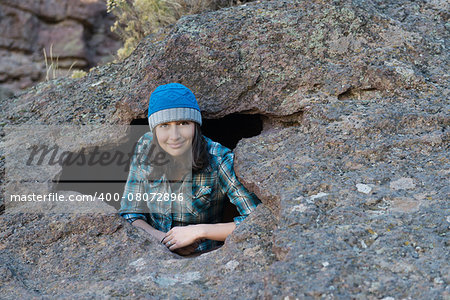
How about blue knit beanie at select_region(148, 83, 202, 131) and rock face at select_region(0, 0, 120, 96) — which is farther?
rock face at select_region(0, 0, 120, 96)

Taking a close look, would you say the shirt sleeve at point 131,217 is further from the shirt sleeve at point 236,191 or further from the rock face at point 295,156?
the shirt sleeve at point 236,191

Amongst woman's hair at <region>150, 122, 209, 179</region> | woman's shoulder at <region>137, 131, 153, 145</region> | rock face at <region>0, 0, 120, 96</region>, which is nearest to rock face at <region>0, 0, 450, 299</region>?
woman's shoulder at <region>137, 131, 153, 145</region>

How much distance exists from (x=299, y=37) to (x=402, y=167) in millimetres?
1175

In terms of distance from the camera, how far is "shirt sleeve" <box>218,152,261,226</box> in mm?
2739

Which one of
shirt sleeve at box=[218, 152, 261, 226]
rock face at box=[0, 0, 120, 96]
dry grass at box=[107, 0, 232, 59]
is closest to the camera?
shirt sleeve at box=[218, 152, 261, 226]

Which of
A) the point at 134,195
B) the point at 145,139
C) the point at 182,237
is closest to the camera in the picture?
the point at 182,237

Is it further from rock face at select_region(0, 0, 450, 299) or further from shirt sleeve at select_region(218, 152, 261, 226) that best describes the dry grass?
shirt sleeve at select_region(218, 152, 261, 226)

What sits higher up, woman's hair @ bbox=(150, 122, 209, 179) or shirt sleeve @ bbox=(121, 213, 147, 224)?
woman's hair @ bbox=(150, 122, 209, 179)

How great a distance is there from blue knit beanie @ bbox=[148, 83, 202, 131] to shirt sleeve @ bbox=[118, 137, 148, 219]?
301 millimetres

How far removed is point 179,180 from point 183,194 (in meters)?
0.09

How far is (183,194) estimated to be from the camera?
3002 millimetres

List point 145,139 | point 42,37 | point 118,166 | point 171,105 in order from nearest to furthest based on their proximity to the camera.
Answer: point 171,105, point 145,139, point 118,166, point 42,37

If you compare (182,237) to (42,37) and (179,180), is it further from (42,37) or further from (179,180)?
(42,37)

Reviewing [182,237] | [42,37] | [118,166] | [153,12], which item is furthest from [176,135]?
[42,37]
